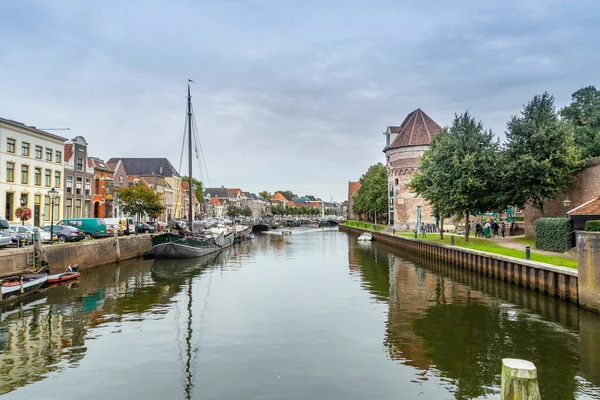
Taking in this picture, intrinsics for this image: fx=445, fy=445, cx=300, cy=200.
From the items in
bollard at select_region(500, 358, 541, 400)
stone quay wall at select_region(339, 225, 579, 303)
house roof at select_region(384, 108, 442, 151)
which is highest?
house roof at select_region(384, 108, 442, 151)

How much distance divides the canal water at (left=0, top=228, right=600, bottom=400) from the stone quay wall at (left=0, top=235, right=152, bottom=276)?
2456 millimetres

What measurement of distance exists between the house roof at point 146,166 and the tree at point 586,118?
234 ft

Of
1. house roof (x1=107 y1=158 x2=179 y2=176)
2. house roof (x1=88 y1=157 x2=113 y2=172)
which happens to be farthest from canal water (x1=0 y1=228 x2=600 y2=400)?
house roof (x1=107 y1=158 x2=179 y2=176)

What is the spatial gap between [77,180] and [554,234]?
49.0 m

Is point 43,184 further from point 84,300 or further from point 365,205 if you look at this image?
point 365,205

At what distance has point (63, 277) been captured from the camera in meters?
25.6

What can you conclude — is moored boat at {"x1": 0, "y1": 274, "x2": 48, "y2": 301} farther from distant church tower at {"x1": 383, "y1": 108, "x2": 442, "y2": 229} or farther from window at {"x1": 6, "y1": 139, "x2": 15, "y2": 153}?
distant church tower at {"x1": 383, "y1": 108, "x2": 442, "y2": 229}

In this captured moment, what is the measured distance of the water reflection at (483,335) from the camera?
11.2 m

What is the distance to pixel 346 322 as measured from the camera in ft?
55.8

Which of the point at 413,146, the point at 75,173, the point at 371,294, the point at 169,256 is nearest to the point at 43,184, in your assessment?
the point at 75,173

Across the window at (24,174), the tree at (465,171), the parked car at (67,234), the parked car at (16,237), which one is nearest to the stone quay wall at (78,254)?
the parked car at (67,234)

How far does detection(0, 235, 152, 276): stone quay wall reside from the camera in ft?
76.6

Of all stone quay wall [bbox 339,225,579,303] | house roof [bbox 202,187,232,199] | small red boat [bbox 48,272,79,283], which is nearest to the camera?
stone quay wall [bbox 339,225,579,303]

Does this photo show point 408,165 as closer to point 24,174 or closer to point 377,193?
point 377,193
